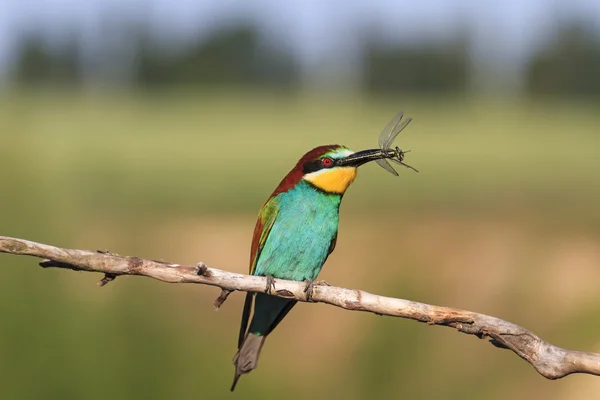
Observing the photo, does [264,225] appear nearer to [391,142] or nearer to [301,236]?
[301,236]

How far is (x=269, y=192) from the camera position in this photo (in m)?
13.8

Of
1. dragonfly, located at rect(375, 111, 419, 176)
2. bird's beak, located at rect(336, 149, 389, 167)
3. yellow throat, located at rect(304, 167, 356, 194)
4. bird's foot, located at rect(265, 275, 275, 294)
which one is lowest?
bird's foot, located at rect(265, 275, 275, 294)

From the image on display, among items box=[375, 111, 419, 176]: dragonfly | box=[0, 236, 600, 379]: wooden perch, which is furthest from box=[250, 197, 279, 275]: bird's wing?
box=[0, 236, 600, 379]: wooden perch

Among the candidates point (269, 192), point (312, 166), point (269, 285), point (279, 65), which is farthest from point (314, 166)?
point (279, 65)

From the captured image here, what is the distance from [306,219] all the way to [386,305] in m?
0.98

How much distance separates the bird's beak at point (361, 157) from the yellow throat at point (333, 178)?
0.02 metres

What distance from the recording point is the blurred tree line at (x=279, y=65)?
20312 mm

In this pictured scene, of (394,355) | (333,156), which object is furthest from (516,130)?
(333,156)

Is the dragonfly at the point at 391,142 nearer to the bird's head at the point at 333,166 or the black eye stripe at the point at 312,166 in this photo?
the bird's head at the point at 333,166

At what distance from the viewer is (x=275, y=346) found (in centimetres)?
812

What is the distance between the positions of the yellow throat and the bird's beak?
0.06 feet

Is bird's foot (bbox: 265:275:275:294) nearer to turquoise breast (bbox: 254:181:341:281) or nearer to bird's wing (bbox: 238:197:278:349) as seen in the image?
turquoise breast (bbox: 254:181:341:281)

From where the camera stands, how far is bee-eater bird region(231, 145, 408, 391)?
3.29m

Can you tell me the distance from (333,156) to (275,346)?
507 cm
